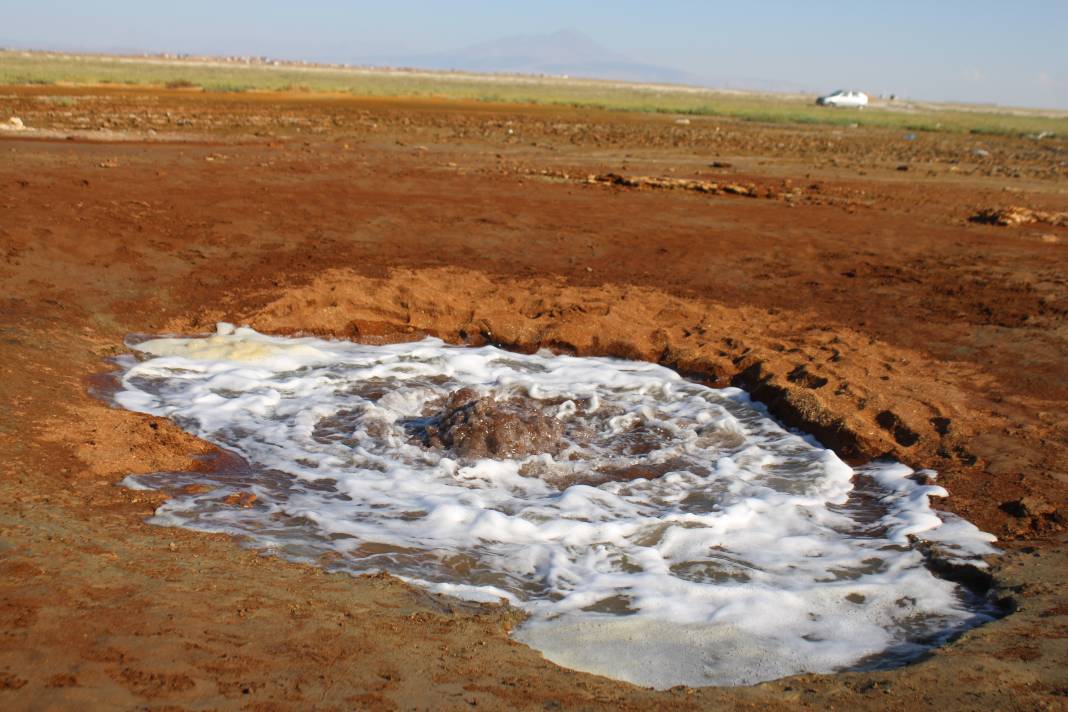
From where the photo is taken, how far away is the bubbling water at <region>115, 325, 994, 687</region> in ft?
13.8

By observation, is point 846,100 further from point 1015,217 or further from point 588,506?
point 588,506

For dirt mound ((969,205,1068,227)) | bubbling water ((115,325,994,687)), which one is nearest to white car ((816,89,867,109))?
dirt mound ((969,205,1068,227))

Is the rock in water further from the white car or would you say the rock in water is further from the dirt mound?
the white car

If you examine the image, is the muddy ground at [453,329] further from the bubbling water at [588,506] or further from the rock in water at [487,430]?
the rock in water at [487,430]

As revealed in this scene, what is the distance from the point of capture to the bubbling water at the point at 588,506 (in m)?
4.20

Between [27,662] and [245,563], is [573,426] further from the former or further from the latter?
Result: [27,662]

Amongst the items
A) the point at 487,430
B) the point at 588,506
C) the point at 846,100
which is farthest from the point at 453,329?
the point at 846,100

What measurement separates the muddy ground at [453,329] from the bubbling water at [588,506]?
0.26 m

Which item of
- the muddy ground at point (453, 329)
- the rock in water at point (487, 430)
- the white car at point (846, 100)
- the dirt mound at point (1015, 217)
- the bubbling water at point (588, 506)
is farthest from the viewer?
the white car at point (846, 100)

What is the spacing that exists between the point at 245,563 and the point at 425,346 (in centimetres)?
439

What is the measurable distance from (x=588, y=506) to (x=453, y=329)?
12.2 feet

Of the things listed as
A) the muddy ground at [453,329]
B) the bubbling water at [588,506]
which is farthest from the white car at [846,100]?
the bubbling water at [588,506]

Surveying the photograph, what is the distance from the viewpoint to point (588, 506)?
556 centimetres

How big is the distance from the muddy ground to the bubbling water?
26 centimetres
